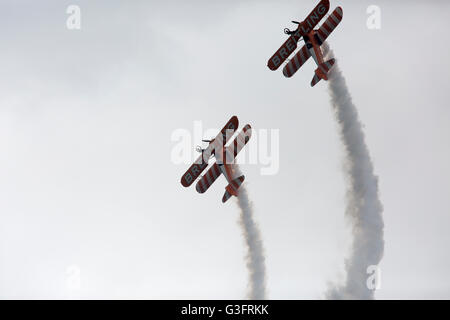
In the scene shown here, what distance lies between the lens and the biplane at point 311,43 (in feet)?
283

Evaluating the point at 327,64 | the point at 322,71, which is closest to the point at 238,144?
the point at 322,71

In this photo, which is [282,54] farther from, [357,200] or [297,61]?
[357,200]

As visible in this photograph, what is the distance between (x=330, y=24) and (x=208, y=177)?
14683 millimetres

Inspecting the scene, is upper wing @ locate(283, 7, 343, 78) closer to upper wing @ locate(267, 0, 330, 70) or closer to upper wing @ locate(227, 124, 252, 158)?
upper wing @ locate(267, 0, 330, 70)

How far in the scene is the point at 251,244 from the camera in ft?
285

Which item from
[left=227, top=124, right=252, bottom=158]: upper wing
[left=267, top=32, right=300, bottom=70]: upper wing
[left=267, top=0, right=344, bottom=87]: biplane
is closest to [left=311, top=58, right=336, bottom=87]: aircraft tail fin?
[left=267, top=0, right=344, bottom=87]: biplane

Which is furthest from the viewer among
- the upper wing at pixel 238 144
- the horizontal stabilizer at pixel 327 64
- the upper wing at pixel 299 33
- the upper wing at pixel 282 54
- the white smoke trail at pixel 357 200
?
the upper wing at pixel 282 54

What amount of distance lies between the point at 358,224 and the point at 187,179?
13716 mm

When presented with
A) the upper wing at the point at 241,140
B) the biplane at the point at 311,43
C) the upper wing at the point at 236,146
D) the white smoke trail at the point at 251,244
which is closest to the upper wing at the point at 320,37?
the biplane at the point at 311,43

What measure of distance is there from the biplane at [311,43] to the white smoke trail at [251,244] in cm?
912

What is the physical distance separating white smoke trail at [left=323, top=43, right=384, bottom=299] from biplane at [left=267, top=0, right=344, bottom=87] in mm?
1188

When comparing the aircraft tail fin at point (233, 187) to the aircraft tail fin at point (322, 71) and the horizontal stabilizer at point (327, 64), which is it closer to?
the aircraft tail fin at point (322, 71)
